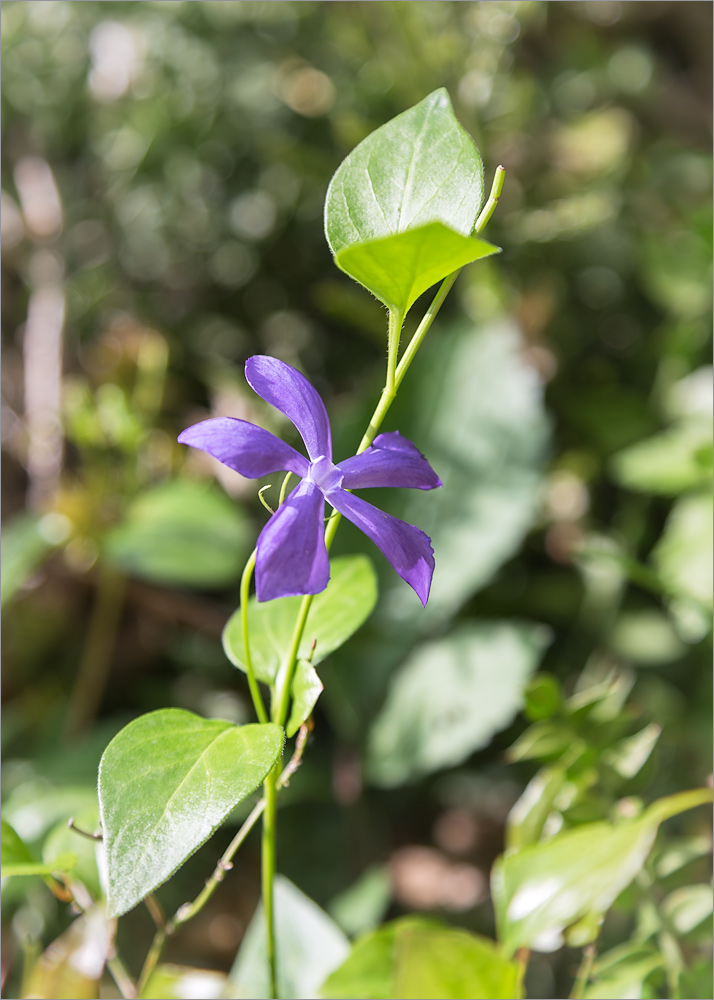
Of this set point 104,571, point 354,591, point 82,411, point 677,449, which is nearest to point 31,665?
point 104,571

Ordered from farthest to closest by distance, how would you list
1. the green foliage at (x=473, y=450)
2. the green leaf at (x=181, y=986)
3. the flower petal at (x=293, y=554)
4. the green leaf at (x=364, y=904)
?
the green foliage at (x=473, y=450), the green leaf at (x=364, y=904), the green leaf at (x=181, y=986), the flower petal at (x=293, y=554)

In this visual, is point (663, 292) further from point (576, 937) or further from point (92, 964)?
point (92, 964)

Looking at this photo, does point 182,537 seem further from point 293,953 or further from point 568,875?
point 568,875

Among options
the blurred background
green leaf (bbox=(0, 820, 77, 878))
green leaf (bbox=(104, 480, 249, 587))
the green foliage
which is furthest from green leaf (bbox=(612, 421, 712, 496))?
green leaf (bbox=(0, 820, 77, 878))

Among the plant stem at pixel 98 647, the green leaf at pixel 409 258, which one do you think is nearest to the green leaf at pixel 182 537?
the plant stem at pixel 98 647

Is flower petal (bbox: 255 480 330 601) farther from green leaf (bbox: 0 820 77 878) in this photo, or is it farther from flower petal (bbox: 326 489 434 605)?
green leaf (bbox: 0 820 77 878)

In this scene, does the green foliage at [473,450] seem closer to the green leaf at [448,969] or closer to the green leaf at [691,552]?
the green leaf at [691,552]
